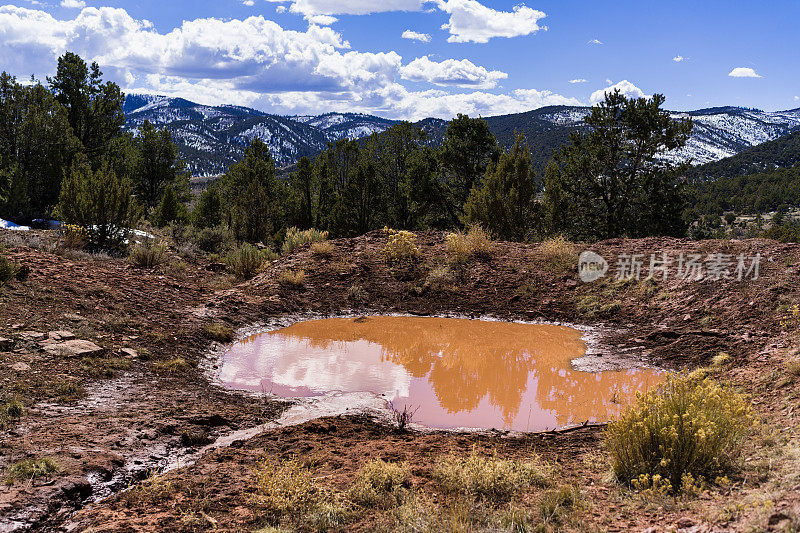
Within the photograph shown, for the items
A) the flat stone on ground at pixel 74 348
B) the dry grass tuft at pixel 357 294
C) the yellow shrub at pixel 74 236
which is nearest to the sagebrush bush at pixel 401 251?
the dry grass tuft at pixel 357 294

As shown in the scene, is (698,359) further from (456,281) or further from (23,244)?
(23,244)

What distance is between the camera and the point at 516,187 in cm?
2139

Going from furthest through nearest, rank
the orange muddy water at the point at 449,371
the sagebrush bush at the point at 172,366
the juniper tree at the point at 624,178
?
the juniper tree at the point at 624,178, the sagebrush bush at the point at 172,366, the orange muddy water at the point at 449,371

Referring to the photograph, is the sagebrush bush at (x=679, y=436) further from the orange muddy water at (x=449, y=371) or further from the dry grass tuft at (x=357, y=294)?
the dry grass tuft at (x=357, y=294)

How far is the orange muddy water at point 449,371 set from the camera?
23.2ft

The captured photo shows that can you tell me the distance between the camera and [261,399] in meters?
7.08

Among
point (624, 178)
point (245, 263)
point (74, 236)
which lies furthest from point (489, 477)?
point (624, 178)

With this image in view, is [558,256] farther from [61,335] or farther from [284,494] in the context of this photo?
[61,335]

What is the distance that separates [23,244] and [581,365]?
1264 centimetres

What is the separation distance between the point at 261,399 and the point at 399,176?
85.2 feet

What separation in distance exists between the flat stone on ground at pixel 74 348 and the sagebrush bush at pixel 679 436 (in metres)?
7.03

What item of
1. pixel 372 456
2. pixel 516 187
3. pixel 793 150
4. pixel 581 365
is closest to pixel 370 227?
pixel 516 187

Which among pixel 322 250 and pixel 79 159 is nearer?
pixel 322 250

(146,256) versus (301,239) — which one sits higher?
(301,239)
